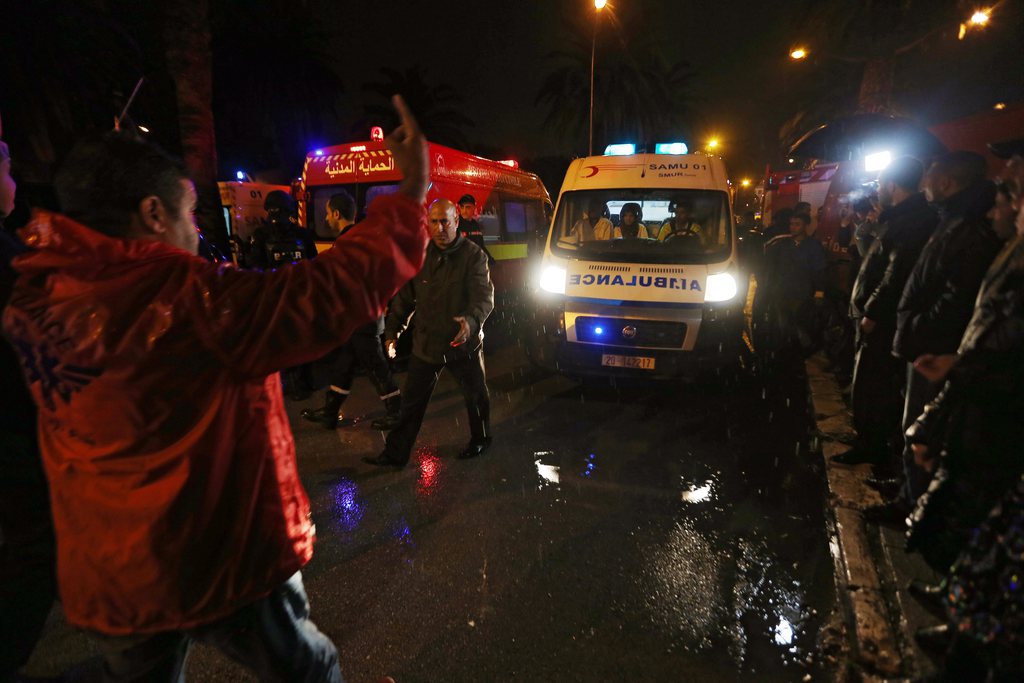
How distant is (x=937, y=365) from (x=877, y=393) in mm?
1706

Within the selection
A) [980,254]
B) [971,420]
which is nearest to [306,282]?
[971,420]

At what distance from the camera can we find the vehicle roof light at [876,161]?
9394 millimetres

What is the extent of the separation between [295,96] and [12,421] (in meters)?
25.5

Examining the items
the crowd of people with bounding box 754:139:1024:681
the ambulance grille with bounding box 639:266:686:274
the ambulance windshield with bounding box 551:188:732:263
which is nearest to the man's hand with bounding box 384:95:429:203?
the crowd of people with bounding box 754:139:1024:681

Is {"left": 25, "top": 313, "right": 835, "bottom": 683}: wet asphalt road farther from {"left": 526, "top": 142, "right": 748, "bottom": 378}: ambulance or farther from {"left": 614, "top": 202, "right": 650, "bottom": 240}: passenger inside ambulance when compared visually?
{"left": 614, "top": 202, "right": 650, "bottom": 240}: passenger inside ambulance

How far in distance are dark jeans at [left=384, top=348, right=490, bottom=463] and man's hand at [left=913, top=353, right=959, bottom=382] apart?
2832 millimetres

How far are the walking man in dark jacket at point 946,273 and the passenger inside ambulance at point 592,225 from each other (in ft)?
11.6

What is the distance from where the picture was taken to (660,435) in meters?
4.89

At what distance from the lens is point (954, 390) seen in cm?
230

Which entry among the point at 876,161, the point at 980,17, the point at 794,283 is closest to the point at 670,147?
the point at 794,283

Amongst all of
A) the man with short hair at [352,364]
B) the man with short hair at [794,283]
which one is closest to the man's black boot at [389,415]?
the man with short hair at [352,364]

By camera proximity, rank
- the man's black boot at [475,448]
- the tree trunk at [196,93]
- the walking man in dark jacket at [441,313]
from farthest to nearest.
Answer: the tree trunk at [196,93]
the man's black boot at [475,448]
the walking man in dark jacket at [441,313]

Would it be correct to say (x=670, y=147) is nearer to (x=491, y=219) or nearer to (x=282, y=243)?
(x=491, y=219)

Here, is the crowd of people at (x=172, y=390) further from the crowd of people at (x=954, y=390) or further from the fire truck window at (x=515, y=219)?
the fire truck window at (x=515, y=219)
